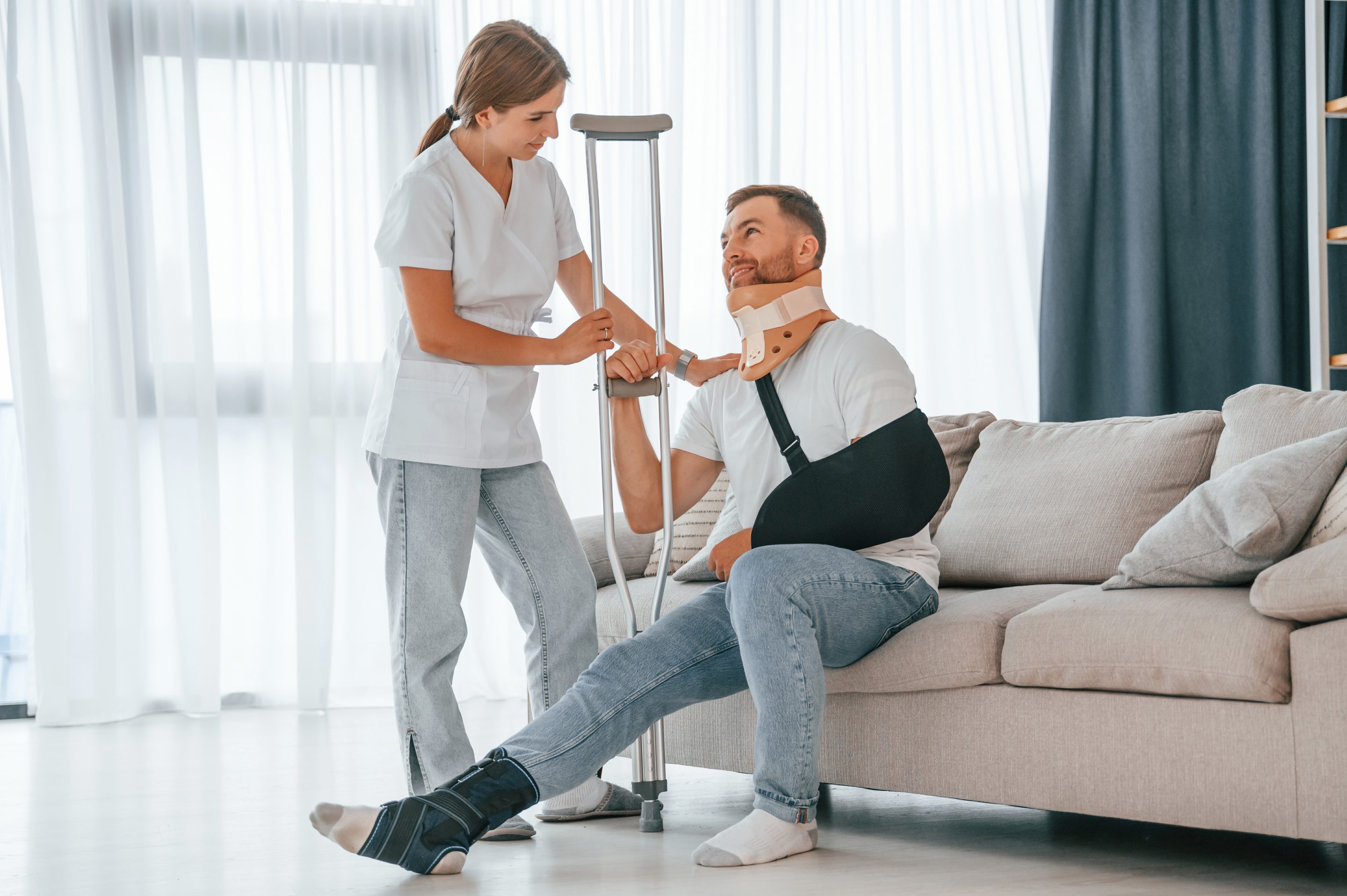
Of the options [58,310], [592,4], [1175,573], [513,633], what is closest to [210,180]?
[58,310]

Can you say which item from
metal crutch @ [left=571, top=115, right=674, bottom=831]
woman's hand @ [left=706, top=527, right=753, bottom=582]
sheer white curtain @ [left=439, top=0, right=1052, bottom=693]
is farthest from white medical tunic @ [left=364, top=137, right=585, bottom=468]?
sheer white curtain @ [left=439, top=0, right=1052, bottom=693]

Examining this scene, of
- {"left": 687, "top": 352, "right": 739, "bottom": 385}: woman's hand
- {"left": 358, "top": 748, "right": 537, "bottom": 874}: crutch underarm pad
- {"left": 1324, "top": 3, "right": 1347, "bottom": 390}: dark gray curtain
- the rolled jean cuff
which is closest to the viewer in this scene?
{"left": 358, "top": 748, "right": 537, "bottom": 874}: crutch underarm pad

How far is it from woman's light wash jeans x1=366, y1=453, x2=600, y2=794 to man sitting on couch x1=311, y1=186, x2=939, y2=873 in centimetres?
16

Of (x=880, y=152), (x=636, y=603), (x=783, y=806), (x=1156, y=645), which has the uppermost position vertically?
(x=880, y=152)

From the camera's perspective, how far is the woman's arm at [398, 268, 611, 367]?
196cm

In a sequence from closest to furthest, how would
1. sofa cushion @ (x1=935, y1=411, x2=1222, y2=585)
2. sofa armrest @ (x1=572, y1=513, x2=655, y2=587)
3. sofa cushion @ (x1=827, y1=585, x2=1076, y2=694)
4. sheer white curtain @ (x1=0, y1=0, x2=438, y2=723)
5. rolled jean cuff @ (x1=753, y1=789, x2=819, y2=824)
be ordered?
1. rolled jean cuff @ (x1=753, y1=789, x2=819, y2=824)
2. sofa cushion @ (x1=827, y1=585, x2=1076, y2=694)
3. sofa cushion @ (x1=935, y1=411, x2=1222, y2=585)
4. sofa armrest @ (x1=572, y1=513, x2=655, y2=587)
5. sheer white curtain @ (x1=0, y1=0, x2=438, y2=723)

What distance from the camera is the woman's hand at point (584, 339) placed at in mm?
1964

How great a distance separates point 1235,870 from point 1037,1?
3412mm

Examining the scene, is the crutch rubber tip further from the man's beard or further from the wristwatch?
the man's beard

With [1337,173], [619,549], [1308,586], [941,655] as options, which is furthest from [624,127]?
[1337,173]

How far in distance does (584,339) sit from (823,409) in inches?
15.2

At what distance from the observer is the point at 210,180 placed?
154 inches

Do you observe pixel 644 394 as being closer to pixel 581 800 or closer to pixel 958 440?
pixel 581 800

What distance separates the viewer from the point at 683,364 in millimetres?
2100
